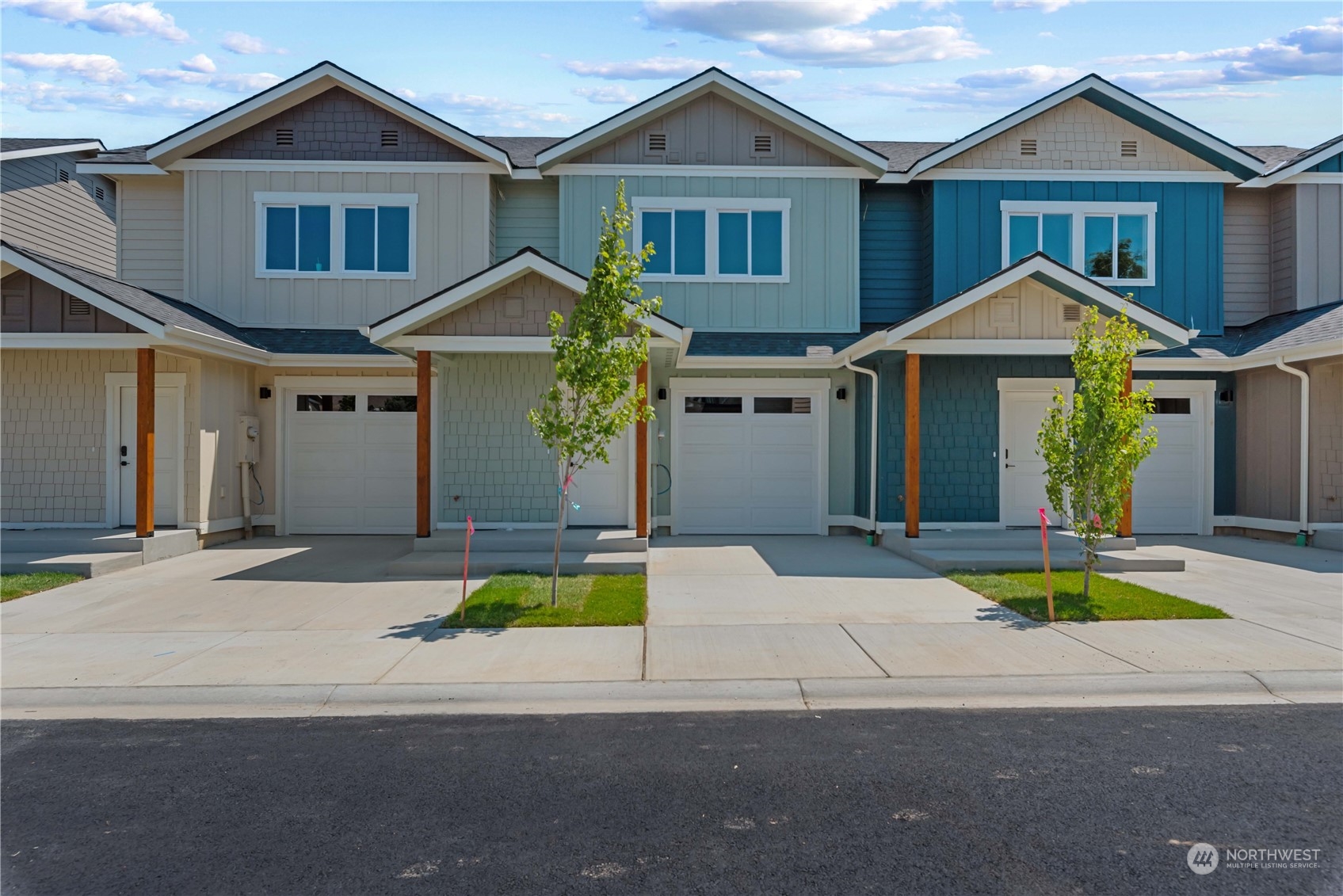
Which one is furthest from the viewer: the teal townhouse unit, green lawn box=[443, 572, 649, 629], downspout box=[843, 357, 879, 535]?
the teal townhouse unit

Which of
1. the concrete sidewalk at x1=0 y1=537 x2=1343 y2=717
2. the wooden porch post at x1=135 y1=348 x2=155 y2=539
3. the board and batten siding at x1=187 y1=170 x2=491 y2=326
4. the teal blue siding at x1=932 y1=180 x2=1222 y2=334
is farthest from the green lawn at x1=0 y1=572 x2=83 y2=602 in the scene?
the teal blue siding at x1=932 y1=180 x2=1222 y2=334

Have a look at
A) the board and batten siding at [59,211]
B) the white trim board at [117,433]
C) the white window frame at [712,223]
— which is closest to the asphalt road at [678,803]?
the white trim board at [117,433]

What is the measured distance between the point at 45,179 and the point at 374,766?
2075 centimetres

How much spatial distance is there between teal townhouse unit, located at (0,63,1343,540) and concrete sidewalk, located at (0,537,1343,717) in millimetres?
4630

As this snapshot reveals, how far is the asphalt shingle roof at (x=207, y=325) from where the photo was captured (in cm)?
1230

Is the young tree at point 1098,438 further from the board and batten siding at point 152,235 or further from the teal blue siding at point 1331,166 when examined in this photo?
the board and batten siding at point 152,235

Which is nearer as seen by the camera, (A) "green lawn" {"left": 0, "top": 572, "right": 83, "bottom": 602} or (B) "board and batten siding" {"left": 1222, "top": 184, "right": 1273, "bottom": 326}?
(A) "green lawn" {"left": 0, "top": 572, "right": 83, "bottom": 602}

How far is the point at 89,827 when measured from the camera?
4.45 meters

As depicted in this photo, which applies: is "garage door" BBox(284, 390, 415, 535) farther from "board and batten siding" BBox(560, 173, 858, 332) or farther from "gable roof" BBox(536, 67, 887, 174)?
"gable roof" BBox(536, 67, 887, 174)

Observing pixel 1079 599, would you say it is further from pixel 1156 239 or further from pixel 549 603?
pixel 1156 239

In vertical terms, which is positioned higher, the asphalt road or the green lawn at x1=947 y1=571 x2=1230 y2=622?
the green lawn at x1=947 y1=571 x2=1230 y2=622

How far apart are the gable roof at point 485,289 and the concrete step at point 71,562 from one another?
428 centimetres

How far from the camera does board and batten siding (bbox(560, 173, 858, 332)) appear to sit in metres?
16.2

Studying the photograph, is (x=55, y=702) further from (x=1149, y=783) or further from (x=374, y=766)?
(x=1149, y=783)
